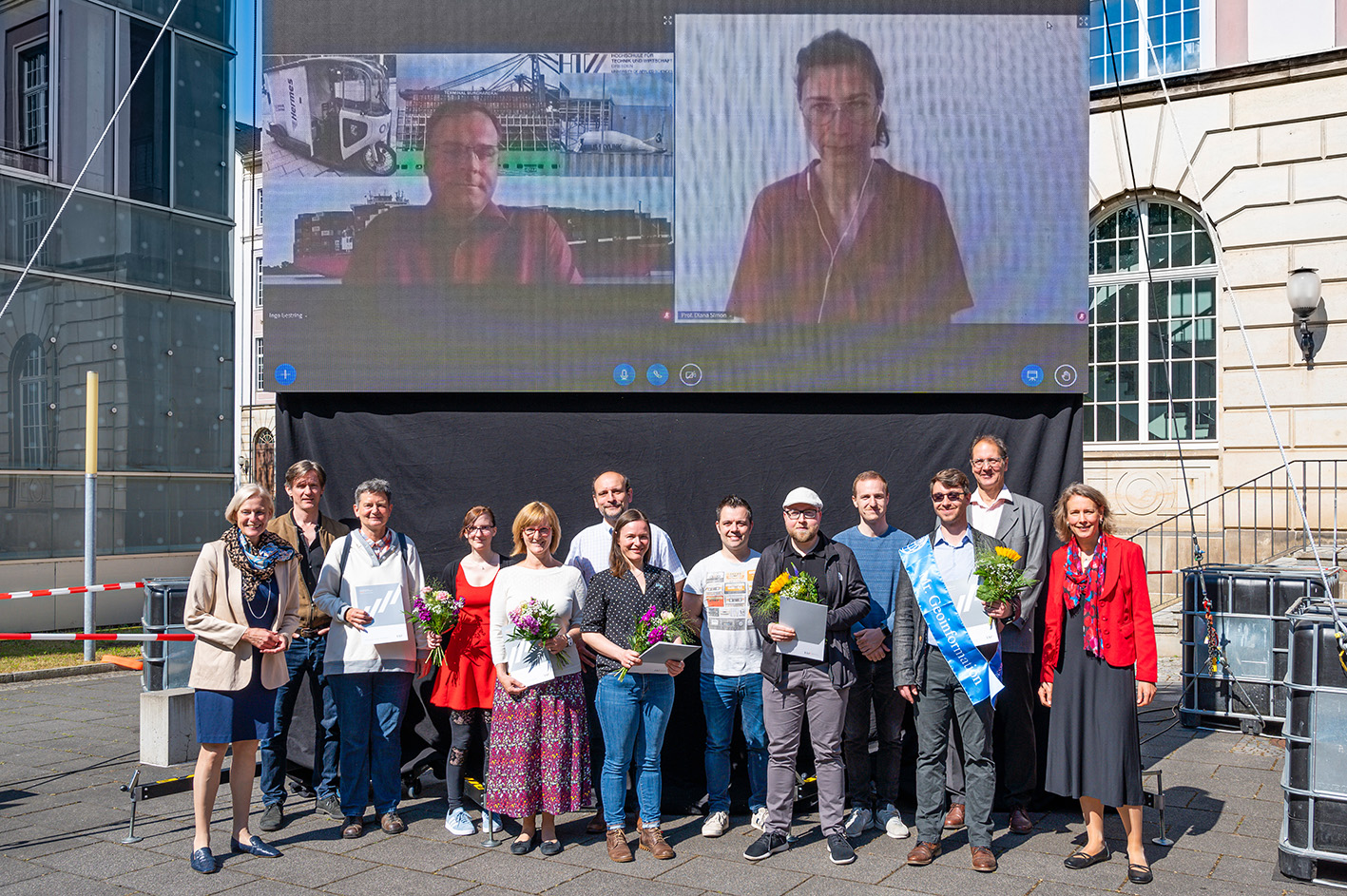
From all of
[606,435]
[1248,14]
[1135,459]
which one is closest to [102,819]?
[606,435]

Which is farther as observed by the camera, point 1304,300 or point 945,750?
point 1304,300

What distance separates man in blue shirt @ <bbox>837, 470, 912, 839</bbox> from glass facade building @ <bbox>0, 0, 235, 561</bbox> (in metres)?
12.9

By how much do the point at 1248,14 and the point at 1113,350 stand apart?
461 cm

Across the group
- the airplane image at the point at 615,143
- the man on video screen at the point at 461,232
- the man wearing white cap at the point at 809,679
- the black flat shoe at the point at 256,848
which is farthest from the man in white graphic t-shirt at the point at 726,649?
the airplane image at the point at 615,143

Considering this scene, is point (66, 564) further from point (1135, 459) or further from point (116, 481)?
point (1135, 459)

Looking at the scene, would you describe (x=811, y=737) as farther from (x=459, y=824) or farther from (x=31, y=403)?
(x=31, y=403)

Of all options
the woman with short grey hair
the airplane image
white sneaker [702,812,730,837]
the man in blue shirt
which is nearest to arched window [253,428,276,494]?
the airplane image

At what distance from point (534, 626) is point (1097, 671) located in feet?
8.78

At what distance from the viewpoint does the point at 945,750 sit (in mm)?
5512

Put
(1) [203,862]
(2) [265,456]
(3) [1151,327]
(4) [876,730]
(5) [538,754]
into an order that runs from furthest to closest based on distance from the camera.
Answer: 1. (2) [265,456]
2. (3) [1151,327]
3. (4) [876,730]
4. (5) [538,754]
5. (1) [203,862]

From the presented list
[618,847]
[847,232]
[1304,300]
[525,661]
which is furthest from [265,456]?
[618,847]

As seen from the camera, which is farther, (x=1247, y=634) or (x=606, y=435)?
(x=1247, y=634)

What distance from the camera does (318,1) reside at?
689 centimetres

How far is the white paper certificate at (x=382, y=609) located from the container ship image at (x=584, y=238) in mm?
2047
